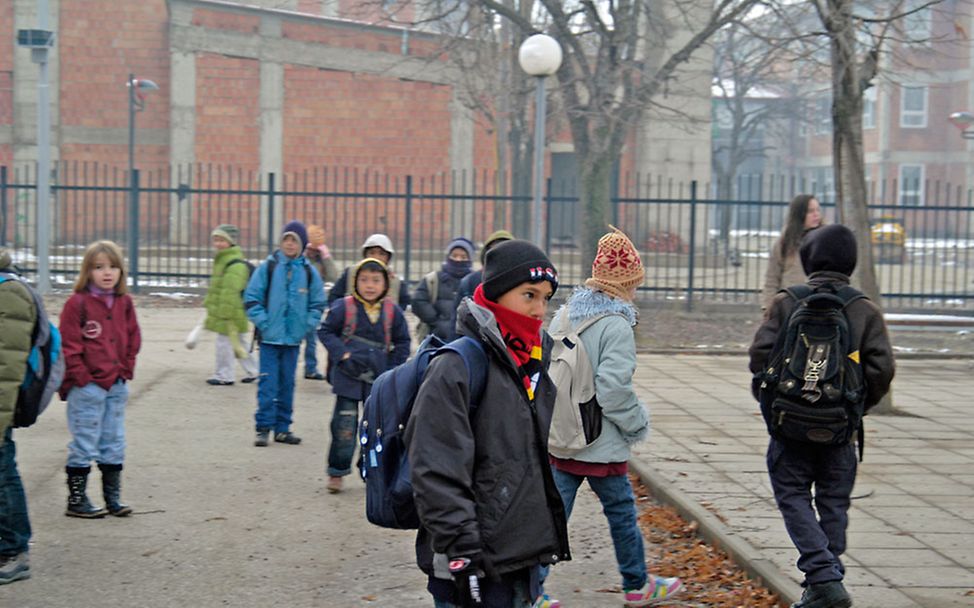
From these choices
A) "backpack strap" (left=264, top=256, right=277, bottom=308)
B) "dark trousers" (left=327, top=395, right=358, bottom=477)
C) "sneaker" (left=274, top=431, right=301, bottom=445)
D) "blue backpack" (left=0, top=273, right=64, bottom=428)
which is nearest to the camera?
"blue backpack" (left=0, top=273, right=64, bottom=428)

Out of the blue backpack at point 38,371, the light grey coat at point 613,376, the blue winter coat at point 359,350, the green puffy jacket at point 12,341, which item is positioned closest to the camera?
the light grey coat at point 613,376

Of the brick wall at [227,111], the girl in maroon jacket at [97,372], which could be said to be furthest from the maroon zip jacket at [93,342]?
the brick wall at [227,111]

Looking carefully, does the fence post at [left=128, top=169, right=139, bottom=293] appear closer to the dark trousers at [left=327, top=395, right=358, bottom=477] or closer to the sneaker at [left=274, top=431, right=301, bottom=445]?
the sneaker at [left=274, top=431, right=301, bottom=445]

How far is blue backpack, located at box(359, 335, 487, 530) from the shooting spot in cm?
352

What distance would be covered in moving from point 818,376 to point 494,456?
2.09 m

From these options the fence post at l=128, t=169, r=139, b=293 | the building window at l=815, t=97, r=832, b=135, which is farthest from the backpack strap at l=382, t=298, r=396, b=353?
the building window at l=815, t=97, r=832, b=135

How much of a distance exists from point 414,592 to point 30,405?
6.75ft

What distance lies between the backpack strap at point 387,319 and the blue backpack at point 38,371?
241cm

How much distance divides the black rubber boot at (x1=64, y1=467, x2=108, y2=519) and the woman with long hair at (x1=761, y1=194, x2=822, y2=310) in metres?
4.93

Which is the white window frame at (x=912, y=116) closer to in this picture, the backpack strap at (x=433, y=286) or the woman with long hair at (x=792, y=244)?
the woman with long hair at (x=792, y=244)

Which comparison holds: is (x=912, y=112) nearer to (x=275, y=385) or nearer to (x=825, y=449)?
(x=275, y=385)

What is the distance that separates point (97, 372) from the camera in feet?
22.6

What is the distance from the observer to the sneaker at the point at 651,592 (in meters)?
5.56

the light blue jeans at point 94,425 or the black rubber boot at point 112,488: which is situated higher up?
the light blue jeans at point 94,425
